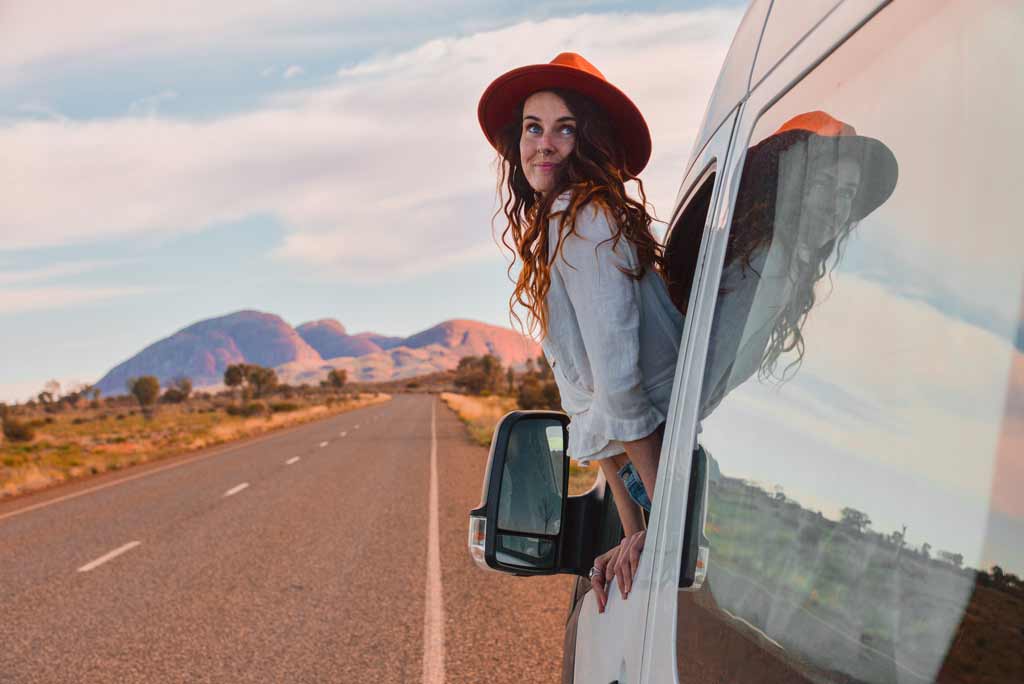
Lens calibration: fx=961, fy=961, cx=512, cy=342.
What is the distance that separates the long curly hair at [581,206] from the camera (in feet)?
5.75

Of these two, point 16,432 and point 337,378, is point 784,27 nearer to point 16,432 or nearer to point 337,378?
point 16,432

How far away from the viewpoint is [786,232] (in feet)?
4.26

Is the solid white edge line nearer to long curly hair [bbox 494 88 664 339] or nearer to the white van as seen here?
long curly hair [bbox 494 88 664 339]

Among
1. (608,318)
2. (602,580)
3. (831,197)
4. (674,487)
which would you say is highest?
(831,197)

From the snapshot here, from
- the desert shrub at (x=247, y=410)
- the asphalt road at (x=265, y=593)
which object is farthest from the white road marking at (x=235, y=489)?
the desert shrub at (x=247, y=410)

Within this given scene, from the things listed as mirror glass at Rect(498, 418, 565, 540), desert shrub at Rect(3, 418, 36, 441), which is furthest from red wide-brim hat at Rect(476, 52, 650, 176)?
desert shrub at Rect(3, 418, 36, 441)

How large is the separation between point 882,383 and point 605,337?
68cm

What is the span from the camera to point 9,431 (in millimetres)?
47844

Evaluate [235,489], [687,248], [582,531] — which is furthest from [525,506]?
[235,489]

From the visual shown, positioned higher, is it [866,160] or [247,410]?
[866,160]

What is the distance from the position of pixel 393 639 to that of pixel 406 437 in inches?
865

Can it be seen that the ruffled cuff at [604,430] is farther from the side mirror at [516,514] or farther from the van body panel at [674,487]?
the side mirror at [516,514]

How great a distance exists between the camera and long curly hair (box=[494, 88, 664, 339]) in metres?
1.75

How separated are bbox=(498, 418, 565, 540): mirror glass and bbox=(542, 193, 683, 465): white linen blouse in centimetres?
42
